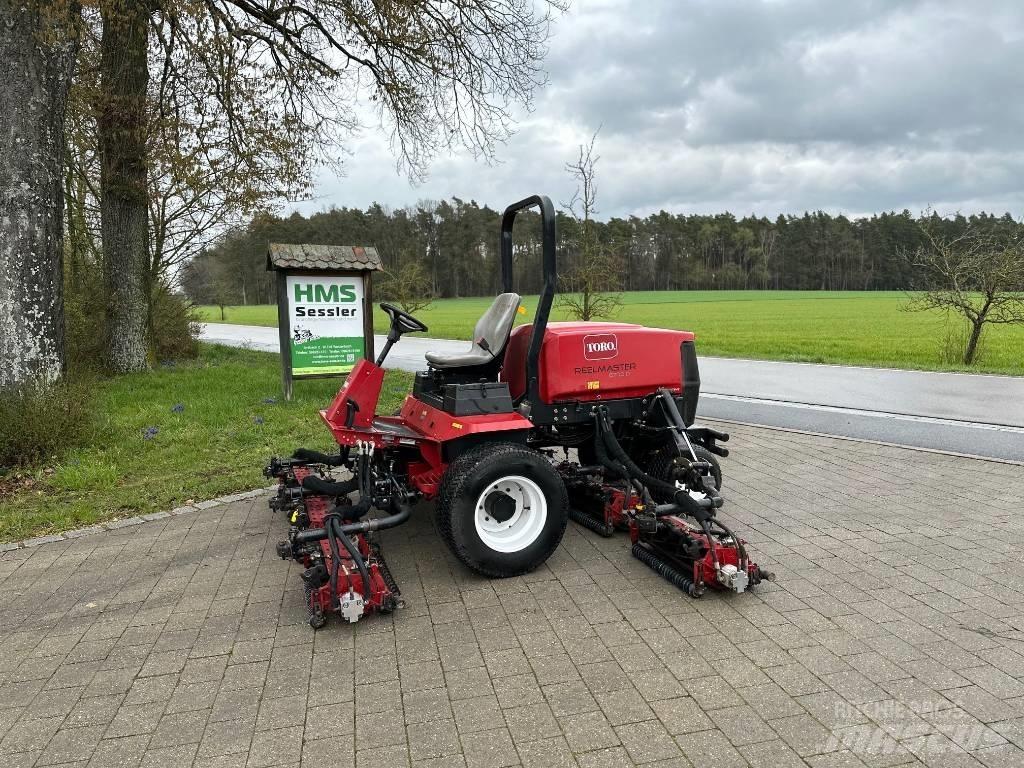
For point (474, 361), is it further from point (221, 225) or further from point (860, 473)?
point (221, 225)

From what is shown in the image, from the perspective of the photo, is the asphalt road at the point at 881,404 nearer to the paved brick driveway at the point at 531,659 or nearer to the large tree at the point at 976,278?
the large tree at the point at 976,278

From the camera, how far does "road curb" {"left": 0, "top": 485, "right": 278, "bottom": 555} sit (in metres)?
4.44

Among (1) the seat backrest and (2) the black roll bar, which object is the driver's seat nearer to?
(1) the seat backrest

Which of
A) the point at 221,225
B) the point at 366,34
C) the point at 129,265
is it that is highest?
the point at 366,34

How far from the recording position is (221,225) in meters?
12.8

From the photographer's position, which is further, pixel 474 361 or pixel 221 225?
pixel 221 225

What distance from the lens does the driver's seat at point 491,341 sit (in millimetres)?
4102

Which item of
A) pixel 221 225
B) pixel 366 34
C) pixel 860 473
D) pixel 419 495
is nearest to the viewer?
pixel 419 495

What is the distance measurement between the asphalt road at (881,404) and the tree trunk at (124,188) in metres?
8.82

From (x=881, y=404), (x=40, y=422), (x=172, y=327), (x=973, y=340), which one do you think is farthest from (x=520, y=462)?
(x=973, y=340)

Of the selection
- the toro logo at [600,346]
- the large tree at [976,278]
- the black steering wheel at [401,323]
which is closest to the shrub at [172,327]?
the black steering wheel at [401,323]

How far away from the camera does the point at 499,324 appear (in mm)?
4188

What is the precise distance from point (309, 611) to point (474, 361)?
5.30ft

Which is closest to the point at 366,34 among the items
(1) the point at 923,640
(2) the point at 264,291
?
(1) the point at 923,640
